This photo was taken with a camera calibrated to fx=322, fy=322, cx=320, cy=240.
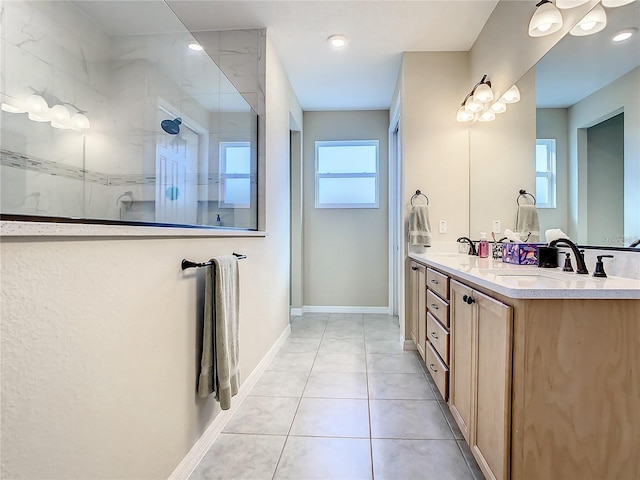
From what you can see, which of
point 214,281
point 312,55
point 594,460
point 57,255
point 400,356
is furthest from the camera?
point 312,55

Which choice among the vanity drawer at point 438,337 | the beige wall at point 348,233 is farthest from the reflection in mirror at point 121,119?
the beige wall at point 348,233

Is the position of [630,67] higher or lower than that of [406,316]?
higher

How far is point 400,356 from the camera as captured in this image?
2.73m

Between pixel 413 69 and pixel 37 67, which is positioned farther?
pixel 413 69

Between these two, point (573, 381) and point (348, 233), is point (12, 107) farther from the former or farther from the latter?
point (348, 233)

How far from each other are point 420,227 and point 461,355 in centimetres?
142

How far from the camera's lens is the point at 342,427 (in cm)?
171

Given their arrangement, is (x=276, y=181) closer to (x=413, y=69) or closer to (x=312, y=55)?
(x=312, y=55)

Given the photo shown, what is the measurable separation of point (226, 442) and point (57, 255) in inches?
51.1

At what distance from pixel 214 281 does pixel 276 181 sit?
5.45ft

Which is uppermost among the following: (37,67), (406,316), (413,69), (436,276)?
(413,69)

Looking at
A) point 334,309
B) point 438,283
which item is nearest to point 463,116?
point 438,283

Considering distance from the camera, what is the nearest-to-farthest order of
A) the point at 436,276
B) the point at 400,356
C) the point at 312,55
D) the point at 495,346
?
the point at 495,346, the point at 436,276, the point at 400,356, the point at 312,55

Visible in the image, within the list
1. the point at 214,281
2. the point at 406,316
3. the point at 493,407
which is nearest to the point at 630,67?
the point at 493,407
